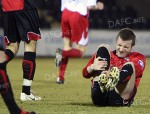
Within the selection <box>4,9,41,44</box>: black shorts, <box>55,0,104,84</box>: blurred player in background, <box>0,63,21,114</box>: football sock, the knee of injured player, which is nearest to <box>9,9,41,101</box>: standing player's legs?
<box>4,9,41,44</box>: black shorts

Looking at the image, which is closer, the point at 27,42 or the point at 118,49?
the point at 118,49

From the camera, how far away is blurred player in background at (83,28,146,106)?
5891mm

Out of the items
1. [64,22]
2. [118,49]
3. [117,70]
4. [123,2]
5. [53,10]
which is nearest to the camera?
[117,70]

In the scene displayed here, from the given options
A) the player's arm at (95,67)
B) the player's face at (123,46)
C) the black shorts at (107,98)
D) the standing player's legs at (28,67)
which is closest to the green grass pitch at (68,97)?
the black shorts at (107,98)

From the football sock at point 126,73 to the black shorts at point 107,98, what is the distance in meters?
0.30

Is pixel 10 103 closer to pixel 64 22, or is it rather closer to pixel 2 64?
pixel 2 64

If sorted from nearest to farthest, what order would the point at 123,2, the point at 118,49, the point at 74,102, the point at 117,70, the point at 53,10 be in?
the point at 117,70 < the point at 118,49 < the point at 74,102 < the point at 53,10 < the point at 123,2

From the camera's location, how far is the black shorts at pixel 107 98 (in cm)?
618

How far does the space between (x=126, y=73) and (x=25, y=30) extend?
194 centimetres

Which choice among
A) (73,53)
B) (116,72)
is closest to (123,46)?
(116,72)

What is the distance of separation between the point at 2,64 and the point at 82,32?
5348 mm

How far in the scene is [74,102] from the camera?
7082mm

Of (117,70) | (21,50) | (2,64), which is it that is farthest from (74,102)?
(21,50)

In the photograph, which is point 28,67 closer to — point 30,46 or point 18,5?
point 30,46
